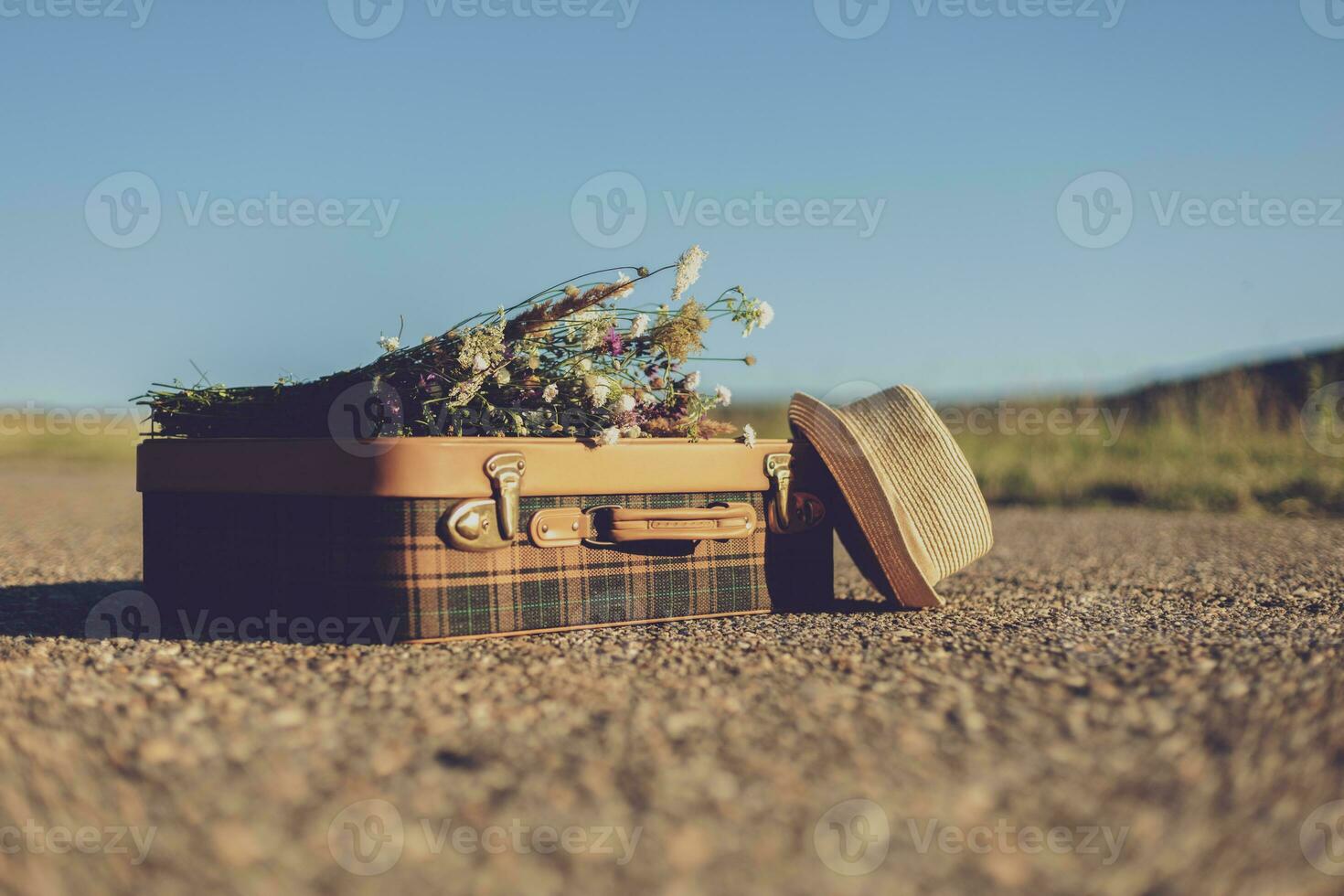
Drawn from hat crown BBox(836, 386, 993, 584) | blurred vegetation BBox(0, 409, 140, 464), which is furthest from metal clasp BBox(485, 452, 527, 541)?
blurred vegetation BBox(0, 409, 140, 464)

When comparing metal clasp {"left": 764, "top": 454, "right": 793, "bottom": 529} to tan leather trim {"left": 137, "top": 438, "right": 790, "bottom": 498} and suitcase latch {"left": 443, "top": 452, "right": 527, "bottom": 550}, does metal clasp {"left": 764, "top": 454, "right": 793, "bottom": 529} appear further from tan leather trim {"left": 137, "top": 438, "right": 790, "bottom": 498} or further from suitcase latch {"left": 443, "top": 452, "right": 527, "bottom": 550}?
suitcase latch {"left": 443, "top": 452, "right": 527, "bottom": 550}

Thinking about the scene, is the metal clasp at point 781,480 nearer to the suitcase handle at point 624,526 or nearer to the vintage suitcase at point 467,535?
the vintage suitcase at point 467,535

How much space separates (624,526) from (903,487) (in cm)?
A: 116

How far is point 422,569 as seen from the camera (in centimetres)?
354

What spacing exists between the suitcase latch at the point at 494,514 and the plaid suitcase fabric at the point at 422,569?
54mm

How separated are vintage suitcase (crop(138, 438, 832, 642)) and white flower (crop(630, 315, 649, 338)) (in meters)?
0.50

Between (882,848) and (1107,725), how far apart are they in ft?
2.77

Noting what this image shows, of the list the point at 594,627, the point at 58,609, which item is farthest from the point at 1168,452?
the point at 58,609

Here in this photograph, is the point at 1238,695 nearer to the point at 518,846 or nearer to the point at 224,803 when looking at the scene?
the point at 518,846

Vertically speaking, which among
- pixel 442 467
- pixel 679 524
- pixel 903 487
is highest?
pixel 442 467

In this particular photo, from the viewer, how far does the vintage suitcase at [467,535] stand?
11.6 ft

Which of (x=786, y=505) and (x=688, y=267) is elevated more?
(x=688, y=267)

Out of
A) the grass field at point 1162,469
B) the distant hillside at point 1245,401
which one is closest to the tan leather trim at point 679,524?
Answer: the grass field at point 1162,469

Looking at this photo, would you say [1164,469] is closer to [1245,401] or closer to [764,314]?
[1245,401]
